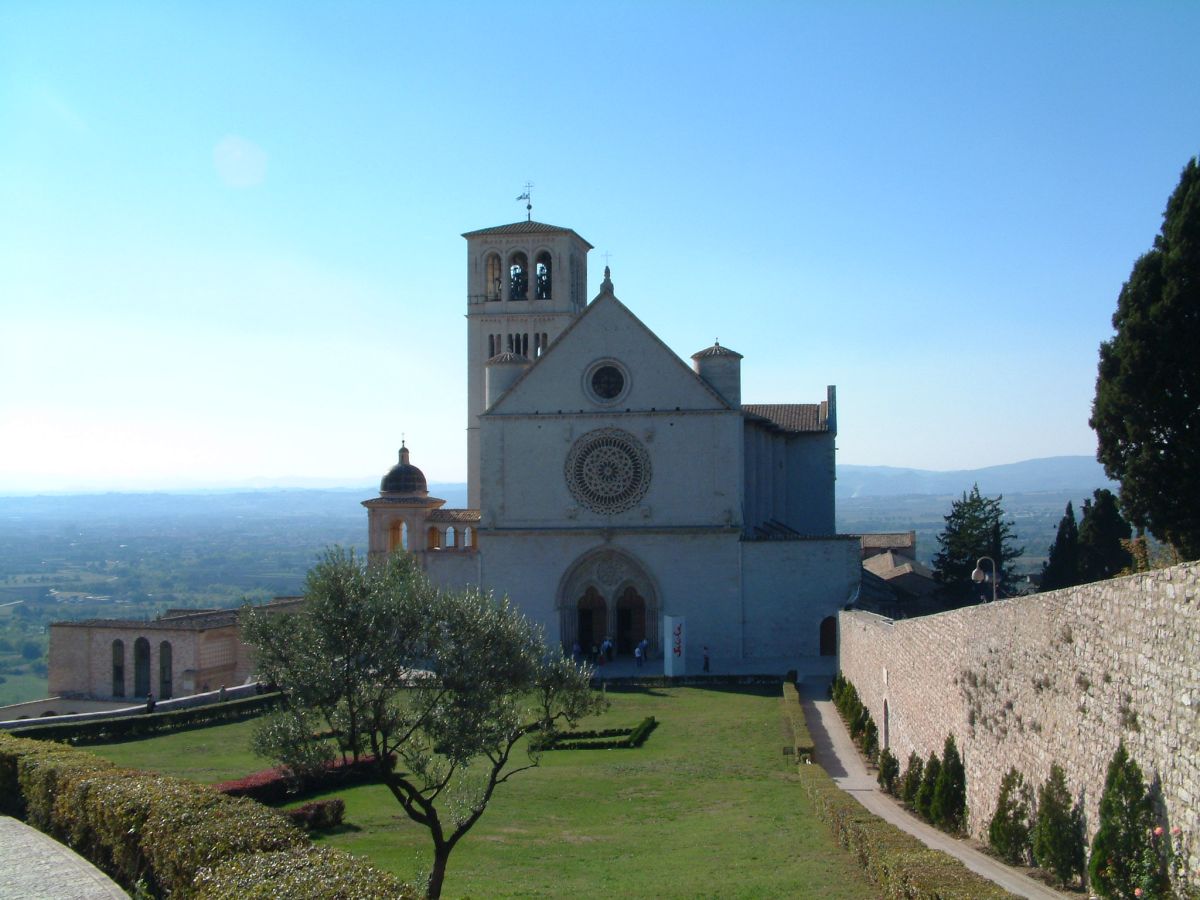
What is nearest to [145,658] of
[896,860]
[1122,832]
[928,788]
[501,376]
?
[501,376]

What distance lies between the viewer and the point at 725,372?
45.6 meters

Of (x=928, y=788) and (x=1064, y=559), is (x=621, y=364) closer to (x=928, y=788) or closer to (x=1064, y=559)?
(x=1064, y=559)

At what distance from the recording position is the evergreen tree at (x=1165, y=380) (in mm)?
26641

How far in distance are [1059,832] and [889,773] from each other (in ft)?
33.7

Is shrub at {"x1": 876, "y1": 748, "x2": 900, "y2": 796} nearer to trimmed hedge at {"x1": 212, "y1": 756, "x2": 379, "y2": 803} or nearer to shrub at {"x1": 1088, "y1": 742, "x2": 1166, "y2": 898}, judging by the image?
trimmed hedge at {"x1": 212, "y1": 756, "x2": 379, "y2": 803}

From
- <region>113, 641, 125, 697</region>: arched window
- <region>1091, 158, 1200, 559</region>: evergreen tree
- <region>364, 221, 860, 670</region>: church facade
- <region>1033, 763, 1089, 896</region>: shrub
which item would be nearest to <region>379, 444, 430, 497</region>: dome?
<region>364, 221, 860, 670</region>: church facade

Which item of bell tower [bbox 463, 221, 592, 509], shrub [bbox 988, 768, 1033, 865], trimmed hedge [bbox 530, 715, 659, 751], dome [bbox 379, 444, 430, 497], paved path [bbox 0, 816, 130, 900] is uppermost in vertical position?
bell tower [bbox 463, 221, 592, 509]

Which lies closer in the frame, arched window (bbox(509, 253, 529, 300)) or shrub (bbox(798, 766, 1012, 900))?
shrub (bbox(798, 766, 1012, 900))

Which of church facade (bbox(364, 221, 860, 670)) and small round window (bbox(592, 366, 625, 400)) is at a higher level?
small round window (bbox(592, 366, 625, 400))

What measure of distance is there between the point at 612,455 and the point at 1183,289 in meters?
23.0

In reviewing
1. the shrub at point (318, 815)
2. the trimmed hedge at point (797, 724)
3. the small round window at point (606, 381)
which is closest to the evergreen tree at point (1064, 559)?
the trimmed hedge at point (797, 724)

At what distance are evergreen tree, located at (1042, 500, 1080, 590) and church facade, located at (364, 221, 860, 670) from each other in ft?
31.8

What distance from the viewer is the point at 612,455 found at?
45906 mm

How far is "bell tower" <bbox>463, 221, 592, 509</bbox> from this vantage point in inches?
2221
